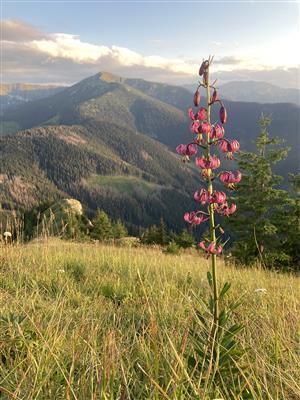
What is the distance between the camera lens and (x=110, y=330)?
12.8 feet

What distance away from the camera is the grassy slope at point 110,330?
2506 mm

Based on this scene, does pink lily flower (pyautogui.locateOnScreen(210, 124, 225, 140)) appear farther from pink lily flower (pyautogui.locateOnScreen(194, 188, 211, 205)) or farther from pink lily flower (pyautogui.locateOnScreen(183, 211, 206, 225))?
pink lily flower (pyautogui.locateOnScreen(183, 211, 206, 225))

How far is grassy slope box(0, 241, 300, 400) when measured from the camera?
2506mm

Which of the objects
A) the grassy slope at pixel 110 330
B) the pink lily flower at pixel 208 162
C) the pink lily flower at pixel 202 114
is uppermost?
the pink lily flower at pixel 202 114

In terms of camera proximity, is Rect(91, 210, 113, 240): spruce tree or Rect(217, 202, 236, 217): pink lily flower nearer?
Rect(217, 202, 236, 217): pink lily flower

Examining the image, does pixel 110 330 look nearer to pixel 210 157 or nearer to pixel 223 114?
pixel 210 157

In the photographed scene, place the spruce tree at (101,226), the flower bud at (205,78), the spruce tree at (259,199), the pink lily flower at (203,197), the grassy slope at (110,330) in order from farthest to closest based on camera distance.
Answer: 1. the spruce tree at (101,226)
2. the spruce tree at (259,199)
3. the flower bud at (205,78)
4. the pink lily flower at (203,197)
5. the grassy slope at (110,330)

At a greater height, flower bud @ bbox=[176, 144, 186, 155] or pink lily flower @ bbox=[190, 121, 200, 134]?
pink lily flower @ bbox=[190, 121, 200, 134]

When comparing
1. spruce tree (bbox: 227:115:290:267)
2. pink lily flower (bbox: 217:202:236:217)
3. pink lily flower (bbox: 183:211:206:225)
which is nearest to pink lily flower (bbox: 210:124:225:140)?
pink lily flower (bbox: 217:202:236:217)

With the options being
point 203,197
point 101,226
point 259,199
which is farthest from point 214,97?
point 101,226

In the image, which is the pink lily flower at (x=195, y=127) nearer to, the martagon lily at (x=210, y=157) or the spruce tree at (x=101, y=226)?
the martagon lily at (x=210, y=157)

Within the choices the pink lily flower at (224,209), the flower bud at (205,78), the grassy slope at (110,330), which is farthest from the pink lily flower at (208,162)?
the grassy slope at (110,330)

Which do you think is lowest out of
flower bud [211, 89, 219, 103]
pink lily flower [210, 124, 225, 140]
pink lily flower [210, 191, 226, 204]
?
pink lily flower [210, 191, 226, 204]

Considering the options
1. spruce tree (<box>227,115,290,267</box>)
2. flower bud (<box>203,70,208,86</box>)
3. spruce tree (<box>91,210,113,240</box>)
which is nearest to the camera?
flower bud (<box>203,70,208,86</box>)
